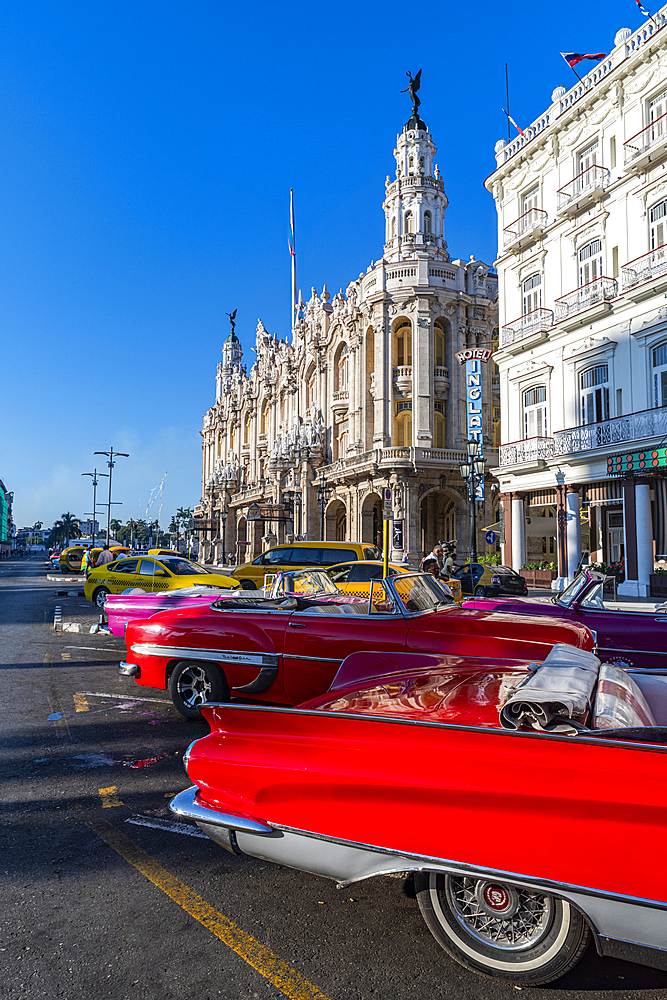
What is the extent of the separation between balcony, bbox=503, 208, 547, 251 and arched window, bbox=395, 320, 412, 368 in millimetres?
13206

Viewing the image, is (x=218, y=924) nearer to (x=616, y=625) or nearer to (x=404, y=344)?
(x=616, y=625)

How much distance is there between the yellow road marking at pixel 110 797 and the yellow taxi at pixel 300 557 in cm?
1290

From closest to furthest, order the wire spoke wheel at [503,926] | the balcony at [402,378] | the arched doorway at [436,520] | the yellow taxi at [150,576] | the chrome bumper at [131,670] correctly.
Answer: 1. the wire spoke wheel at [503,926]
2. the chrome bumper at [131,670]
3. the yellow taxi at [150,576]
4. the balcony at [402,378]
5. the arched doorway at [436,520]

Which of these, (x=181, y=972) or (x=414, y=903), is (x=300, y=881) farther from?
(x=181, y=972)

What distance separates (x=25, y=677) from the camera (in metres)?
8.36

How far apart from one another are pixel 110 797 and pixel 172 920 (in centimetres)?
167

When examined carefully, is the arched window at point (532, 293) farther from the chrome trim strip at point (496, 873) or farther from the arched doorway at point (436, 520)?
the chrome trim strip at point (496, 873)

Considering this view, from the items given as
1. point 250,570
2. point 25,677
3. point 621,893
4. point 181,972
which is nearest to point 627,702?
point 621,893

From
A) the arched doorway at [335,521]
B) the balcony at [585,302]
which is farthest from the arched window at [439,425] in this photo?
A: the balcony at [585,302]

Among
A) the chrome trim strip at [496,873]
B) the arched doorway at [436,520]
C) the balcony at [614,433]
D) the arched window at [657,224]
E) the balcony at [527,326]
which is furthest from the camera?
the arched doorway at [436,520]

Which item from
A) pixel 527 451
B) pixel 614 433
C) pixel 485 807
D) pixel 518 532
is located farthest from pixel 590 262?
pixel 485 807

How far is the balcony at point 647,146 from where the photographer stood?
19500mm

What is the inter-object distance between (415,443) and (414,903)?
34.4 meters

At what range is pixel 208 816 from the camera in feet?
9.34
